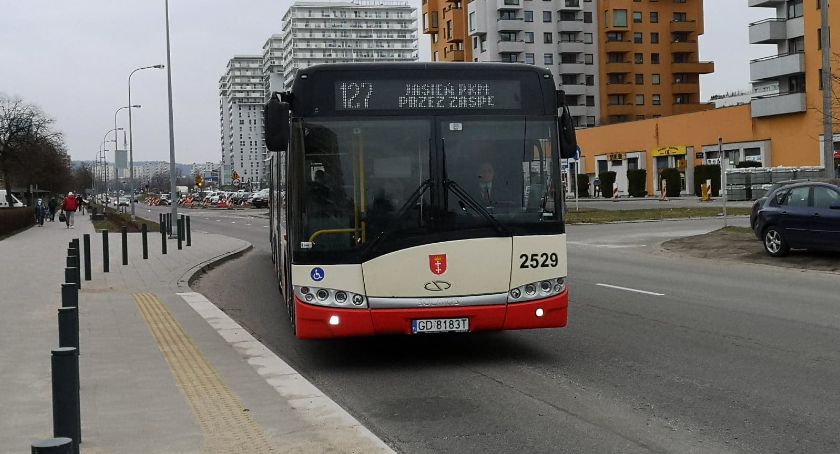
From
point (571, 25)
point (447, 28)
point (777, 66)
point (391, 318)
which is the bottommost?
point (391, 318)

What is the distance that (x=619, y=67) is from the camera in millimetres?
103438

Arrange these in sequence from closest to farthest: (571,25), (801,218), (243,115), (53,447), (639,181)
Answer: (53,447) < (801,218) < (639,181) < (571,25) < (243,115)

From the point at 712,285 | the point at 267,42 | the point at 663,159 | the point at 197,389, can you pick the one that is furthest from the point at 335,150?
the point at 267,42

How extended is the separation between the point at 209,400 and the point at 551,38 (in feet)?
331

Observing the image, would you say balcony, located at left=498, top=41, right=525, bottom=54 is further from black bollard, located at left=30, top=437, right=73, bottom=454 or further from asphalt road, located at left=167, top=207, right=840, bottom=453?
black bollard, located at left=30, top=437, right=73, bottom=454

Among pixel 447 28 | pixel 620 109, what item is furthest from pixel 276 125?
pixel 447 28

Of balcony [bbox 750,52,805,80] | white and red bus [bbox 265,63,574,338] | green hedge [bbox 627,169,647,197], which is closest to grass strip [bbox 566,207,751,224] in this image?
balcony [bbox 750,52,805,80]

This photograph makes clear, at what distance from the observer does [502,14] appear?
101m

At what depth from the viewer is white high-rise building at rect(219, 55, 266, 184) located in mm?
181500

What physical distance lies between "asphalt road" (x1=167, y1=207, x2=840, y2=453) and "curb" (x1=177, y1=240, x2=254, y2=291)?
3291mm

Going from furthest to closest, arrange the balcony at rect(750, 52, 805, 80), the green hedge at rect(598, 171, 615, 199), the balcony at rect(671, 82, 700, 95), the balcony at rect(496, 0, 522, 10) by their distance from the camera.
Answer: the balcony at rect(671, 82, 700, 95) → the balcony at rect(496, 0, 522, 10) → the green hedge at rect(598, 171, 615, 199) → the balcony at rect(750, 52, 805, 80)

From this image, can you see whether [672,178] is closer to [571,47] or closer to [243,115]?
[571,47]

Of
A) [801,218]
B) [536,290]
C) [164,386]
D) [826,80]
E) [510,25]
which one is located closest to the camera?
[164,386]

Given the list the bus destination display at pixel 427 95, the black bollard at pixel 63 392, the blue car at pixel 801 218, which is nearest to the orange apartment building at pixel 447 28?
the blue car at pixel 801 218
